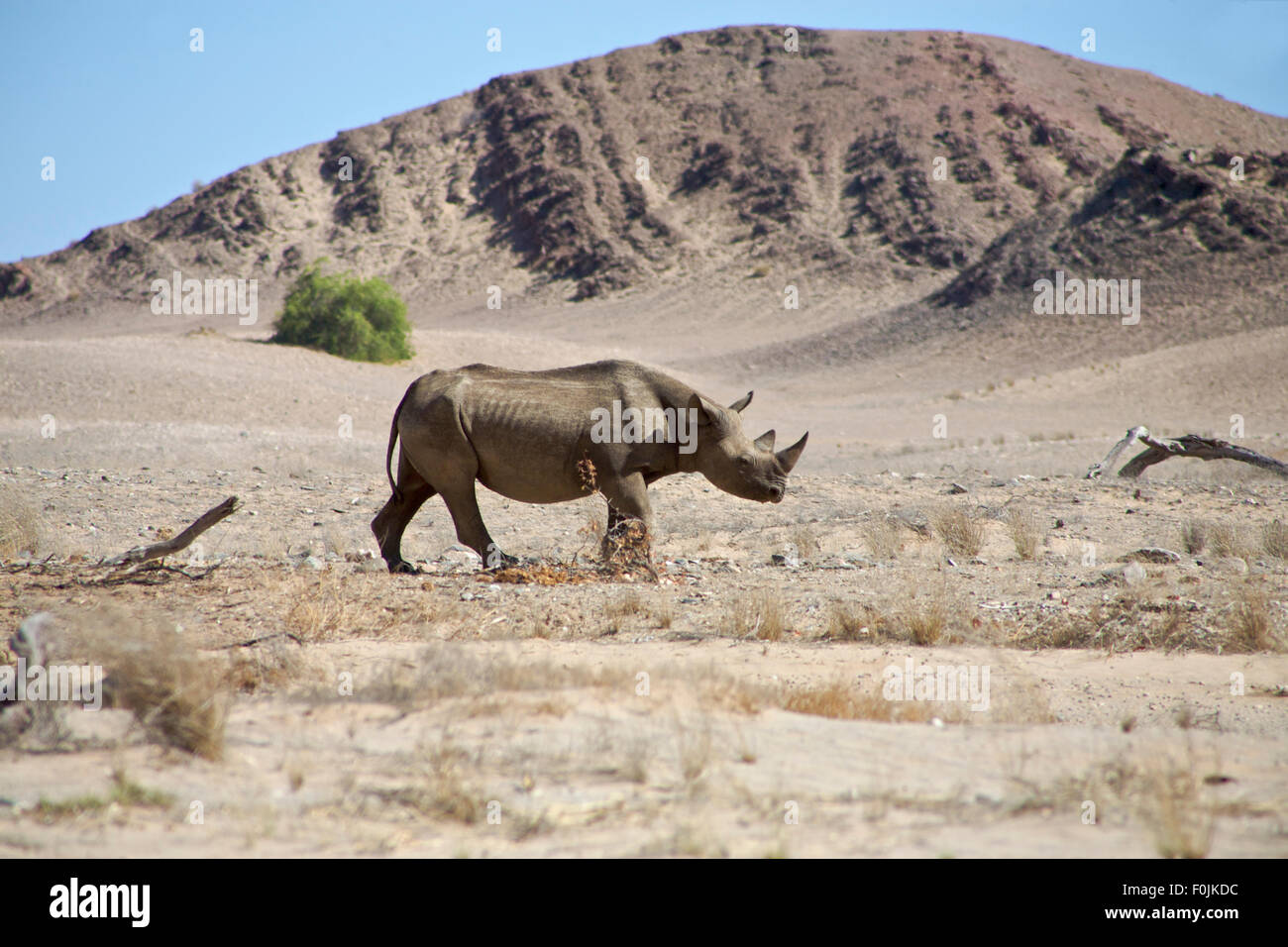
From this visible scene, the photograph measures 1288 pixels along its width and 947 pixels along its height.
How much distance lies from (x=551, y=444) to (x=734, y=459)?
5.16 ft

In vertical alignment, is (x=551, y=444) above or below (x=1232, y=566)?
above

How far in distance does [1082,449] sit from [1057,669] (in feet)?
50.5

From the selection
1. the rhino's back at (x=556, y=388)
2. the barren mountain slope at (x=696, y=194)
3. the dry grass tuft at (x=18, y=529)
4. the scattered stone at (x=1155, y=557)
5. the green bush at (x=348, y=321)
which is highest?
the barren mountain slope at (x=696, y=194)

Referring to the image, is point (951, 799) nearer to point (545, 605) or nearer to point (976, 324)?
point (545, 605)

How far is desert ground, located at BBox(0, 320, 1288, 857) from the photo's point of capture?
381cm

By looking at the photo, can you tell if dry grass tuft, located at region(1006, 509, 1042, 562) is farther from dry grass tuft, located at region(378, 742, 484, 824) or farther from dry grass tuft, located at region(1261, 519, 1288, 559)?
dry grass tuft, located at region(378, 742, 484, 824)

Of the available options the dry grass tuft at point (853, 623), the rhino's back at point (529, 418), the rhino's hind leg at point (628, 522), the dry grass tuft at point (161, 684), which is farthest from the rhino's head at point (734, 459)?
the dry grass tuft at point (161, 684)

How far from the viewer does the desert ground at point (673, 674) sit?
12.5 feet

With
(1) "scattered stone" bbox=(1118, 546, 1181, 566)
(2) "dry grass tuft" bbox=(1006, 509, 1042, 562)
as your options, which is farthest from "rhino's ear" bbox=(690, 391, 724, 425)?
(1) "scattered stone" bbox=(1118, 546, 1181, 566)

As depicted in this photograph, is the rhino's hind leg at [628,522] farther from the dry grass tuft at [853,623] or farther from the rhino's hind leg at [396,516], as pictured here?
the rhino's hind leg at [396,516]

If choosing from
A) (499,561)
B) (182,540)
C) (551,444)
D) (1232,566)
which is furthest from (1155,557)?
(182,540)

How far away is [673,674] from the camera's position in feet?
18.6

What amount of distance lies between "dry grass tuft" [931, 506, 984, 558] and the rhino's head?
254cm

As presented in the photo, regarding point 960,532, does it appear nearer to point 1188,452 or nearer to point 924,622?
point 924,622
